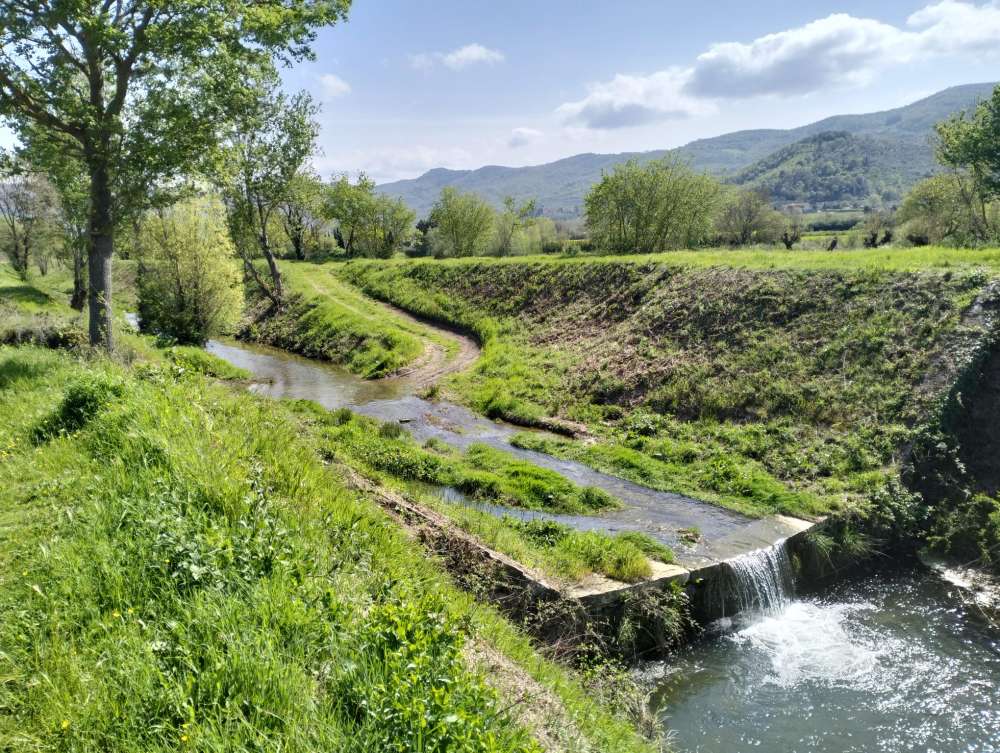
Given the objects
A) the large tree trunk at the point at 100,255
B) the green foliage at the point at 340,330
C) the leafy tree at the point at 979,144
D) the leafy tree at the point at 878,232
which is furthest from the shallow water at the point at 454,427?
the leafy tree at the point at 878,232

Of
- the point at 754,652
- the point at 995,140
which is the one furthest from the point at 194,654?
the point at 995,140

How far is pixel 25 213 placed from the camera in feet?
137

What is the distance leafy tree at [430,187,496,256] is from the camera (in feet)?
219

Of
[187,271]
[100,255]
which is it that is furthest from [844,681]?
[187,271]

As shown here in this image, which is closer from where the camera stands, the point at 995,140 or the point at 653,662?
the point at 653,662

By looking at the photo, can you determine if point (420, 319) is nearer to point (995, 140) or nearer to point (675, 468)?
point (675, 468)

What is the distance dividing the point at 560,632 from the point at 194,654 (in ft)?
22.1

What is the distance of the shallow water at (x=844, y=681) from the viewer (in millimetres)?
9172

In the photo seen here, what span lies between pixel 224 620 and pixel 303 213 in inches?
2588

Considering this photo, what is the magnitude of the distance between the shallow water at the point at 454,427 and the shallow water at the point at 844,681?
260 centimetres

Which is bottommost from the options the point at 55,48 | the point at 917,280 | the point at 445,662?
the point at 445,662

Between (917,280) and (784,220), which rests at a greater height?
(784,220)

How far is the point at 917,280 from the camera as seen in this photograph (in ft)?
69.3

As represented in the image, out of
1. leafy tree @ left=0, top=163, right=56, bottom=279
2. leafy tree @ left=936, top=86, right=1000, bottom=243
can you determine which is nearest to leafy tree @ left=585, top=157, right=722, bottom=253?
leafy tree @ left=936, top=86, right=1000, bottom=243
